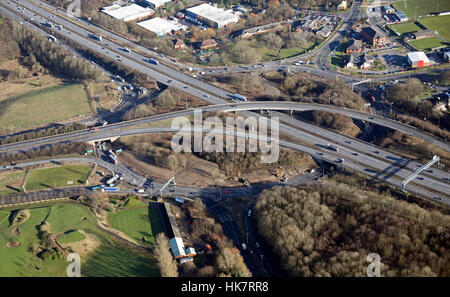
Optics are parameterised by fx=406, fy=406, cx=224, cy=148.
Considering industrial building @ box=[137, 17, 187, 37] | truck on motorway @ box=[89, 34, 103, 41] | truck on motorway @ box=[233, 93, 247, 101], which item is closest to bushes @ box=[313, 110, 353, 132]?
truck on motorway @ box=[233, 93, 247, 101]

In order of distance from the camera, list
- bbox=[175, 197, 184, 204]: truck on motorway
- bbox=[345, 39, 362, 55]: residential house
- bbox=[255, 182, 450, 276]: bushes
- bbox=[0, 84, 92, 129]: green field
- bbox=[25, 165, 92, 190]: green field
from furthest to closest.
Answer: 1. bbox=[345, 39, 362, 55]: residential house
2. bbox=[0, 84, 92, 129]: green field
3. bbox=[25, 165, 92, 190]: green field
4. bbox=[175, 197, 184, 204]: truck on motorway
5. bbox=[255, 182, 450, 276]: bushes

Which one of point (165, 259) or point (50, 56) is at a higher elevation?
point (50, 56)

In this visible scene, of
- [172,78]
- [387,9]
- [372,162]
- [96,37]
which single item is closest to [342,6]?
[387,9]

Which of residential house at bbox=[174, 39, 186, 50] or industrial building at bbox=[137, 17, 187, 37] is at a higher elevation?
industrial building at bbox=[137, 17, 187, 37]

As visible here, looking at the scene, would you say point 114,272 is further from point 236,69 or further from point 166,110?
point 236,69

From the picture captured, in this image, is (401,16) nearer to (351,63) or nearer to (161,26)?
(351,63)

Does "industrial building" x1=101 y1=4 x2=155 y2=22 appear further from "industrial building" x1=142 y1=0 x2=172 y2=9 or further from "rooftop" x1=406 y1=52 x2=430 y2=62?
"rooftop" x1=406 y1=52 x2=430 y2=62
